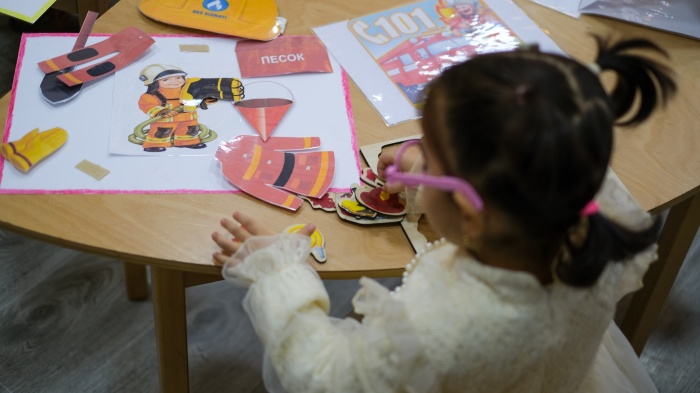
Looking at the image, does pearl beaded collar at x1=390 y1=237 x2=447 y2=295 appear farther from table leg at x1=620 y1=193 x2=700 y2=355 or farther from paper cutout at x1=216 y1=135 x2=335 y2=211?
table leg at x1=620 y1=193 x2=700 y2=355

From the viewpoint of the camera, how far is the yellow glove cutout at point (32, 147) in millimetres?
918

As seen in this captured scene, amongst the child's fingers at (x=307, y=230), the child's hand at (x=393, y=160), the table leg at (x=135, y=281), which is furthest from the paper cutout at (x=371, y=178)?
the table leg at (x=135, y=281)

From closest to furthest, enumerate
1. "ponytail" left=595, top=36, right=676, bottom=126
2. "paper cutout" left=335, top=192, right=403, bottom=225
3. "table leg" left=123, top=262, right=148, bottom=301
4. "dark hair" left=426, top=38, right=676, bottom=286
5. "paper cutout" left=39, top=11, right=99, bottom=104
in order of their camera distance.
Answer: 1. "dark hair" left=426, top=38, right=676, bottom=286
2. "ponytail" left=595, top=36, right=676, bottom=126
3. "paper cutout" left=335, top=192, right=403, bottom=225
4. "paper cutout" left=39, top=11, right=99, bottom=104
5. "table leg" left=123, top=262, right=148, bottom=301

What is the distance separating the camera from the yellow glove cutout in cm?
92

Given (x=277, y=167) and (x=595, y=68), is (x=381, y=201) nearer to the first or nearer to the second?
Answer: (x=277, y=167)

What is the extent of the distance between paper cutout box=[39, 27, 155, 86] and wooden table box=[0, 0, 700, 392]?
3 cm

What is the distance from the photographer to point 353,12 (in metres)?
1.20

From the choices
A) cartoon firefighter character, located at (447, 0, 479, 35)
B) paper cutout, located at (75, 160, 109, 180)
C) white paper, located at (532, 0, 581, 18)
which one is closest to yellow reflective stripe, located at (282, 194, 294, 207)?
paper cutout, located at (75, 160, 109, 180)

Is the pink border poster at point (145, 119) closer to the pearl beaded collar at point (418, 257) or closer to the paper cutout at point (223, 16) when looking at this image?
the paper cutout at point (223, 16)

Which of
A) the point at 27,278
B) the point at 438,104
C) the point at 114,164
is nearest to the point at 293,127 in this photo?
the point at 114,164

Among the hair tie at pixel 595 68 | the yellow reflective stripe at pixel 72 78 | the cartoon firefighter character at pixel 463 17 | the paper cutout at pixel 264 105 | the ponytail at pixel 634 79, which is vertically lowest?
the paper cutout at pixel 264 105

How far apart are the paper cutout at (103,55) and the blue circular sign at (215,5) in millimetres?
107

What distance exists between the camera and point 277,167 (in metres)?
0.96

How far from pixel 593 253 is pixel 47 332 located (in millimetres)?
1210
